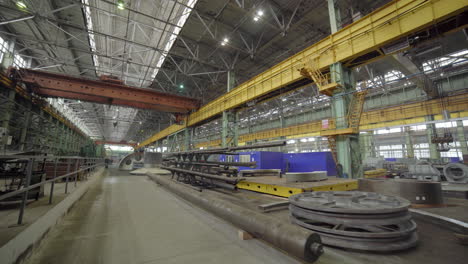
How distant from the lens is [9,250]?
5.21 ft

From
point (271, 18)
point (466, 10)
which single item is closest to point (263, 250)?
point (466, 10)

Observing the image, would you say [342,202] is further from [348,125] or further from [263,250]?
[348,125]

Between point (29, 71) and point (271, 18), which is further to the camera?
point (271, 18)

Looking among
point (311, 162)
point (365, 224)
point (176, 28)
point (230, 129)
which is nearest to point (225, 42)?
point (176, 28)

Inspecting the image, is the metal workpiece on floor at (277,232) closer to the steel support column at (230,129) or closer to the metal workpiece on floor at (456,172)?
the metal workpiece on floor at (456,172)

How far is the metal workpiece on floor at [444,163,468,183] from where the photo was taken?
6.10 m

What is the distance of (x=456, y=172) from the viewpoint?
6547mm

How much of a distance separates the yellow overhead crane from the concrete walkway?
7231 millimetres

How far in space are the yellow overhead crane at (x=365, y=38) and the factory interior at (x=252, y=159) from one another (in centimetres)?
4

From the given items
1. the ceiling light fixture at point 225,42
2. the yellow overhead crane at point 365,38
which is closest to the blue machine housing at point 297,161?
the yellow overhead crane at point 365,38

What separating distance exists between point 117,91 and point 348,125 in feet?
40.9

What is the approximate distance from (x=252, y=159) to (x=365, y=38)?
6.92 m

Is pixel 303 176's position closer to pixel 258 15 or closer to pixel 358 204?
pixel 358 204

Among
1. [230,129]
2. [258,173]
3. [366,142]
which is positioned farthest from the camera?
[366,142]
